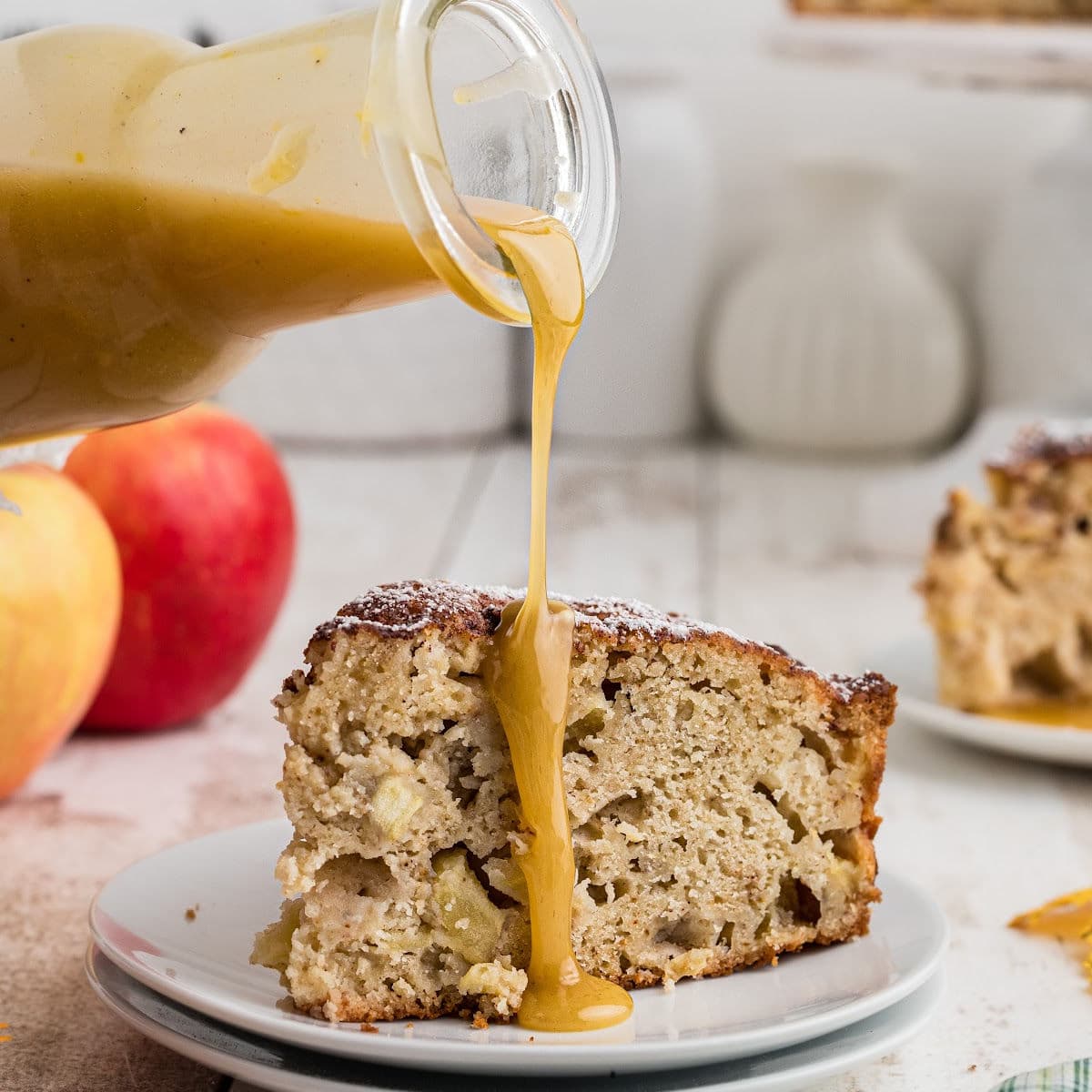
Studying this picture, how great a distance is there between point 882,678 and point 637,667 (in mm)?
273

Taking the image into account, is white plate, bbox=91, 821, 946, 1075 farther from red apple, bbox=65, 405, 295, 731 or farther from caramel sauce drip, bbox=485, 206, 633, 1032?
red apple, bbox=65, 405, 295, 731

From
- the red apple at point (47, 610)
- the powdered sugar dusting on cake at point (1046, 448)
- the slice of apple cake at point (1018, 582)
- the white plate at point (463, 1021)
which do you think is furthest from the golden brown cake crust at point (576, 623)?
the powdered sugar dusting on cake at point (1046, 448)

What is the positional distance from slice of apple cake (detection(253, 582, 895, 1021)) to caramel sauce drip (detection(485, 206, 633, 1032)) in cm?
2

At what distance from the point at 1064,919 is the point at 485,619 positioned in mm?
833

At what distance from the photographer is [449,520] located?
12.7 feet

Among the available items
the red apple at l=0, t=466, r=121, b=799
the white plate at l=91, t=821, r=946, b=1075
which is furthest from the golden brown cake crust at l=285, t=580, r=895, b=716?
the red apple at l=0, t=466, r=121, b=799

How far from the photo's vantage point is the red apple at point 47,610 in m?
2.00

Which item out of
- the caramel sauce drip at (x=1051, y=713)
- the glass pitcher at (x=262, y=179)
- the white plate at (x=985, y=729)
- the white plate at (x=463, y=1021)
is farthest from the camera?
the caramel sauce drip at (x=1051, y=713)

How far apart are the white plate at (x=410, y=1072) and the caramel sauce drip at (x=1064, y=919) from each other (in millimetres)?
468

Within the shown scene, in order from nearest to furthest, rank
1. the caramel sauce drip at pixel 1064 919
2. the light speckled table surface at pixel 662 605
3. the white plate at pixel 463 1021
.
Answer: the white plate at pixel 463 1021
the light speckled table surface at pixel 662 605
the caramel sauce drip at pixel 1064 919

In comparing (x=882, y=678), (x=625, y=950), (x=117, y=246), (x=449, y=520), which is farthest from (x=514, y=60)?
(x=449, y=520)

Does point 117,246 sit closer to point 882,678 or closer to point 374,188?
point 374,188

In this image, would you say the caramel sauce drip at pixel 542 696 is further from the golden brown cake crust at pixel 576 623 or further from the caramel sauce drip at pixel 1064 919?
the caramel sauce drip at pixel 1064 919

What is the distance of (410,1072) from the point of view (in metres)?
1.32
